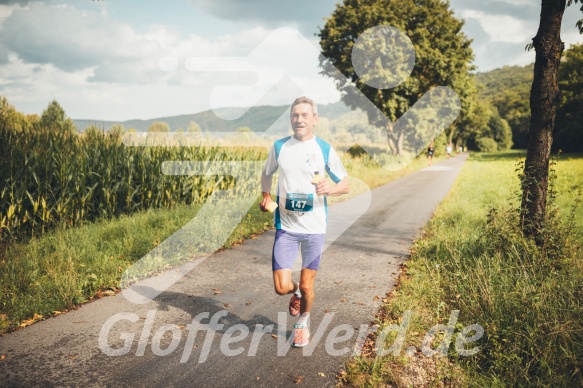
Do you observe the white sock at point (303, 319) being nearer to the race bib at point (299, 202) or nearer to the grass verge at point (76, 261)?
the race bib at point (299, 202)

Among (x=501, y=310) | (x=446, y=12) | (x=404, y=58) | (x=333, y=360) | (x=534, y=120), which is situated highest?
(x=446, y=12)

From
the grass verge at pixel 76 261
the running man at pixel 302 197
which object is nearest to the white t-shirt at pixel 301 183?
the running man at pixel 302 197

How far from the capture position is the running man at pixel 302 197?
338cm

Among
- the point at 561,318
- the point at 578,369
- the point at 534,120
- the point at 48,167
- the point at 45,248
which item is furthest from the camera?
the point at 48,167

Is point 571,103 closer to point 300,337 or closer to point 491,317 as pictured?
point 491,317

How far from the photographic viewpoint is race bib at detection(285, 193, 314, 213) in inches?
133

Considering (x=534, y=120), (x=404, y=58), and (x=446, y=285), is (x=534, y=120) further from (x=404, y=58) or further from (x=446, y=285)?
(x=404, y=58)

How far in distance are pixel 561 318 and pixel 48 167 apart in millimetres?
8860

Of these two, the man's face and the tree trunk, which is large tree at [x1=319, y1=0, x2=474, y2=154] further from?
the man's face

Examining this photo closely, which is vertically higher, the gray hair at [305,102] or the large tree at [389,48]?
the large tree at [389,48]

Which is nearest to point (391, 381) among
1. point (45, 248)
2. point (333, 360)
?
point (333, 360)

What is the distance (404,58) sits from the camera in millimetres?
27750

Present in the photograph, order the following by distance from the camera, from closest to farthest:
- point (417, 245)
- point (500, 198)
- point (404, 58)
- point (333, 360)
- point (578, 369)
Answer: point (578, 369) < point (333, 360) < point (417, 245) < point (500, 198) < point (404, 58)

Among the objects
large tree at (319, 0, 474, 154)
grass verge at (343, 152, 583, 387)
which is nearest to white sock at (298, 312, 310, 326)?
grass verge at (343, 152, 583, 387)
